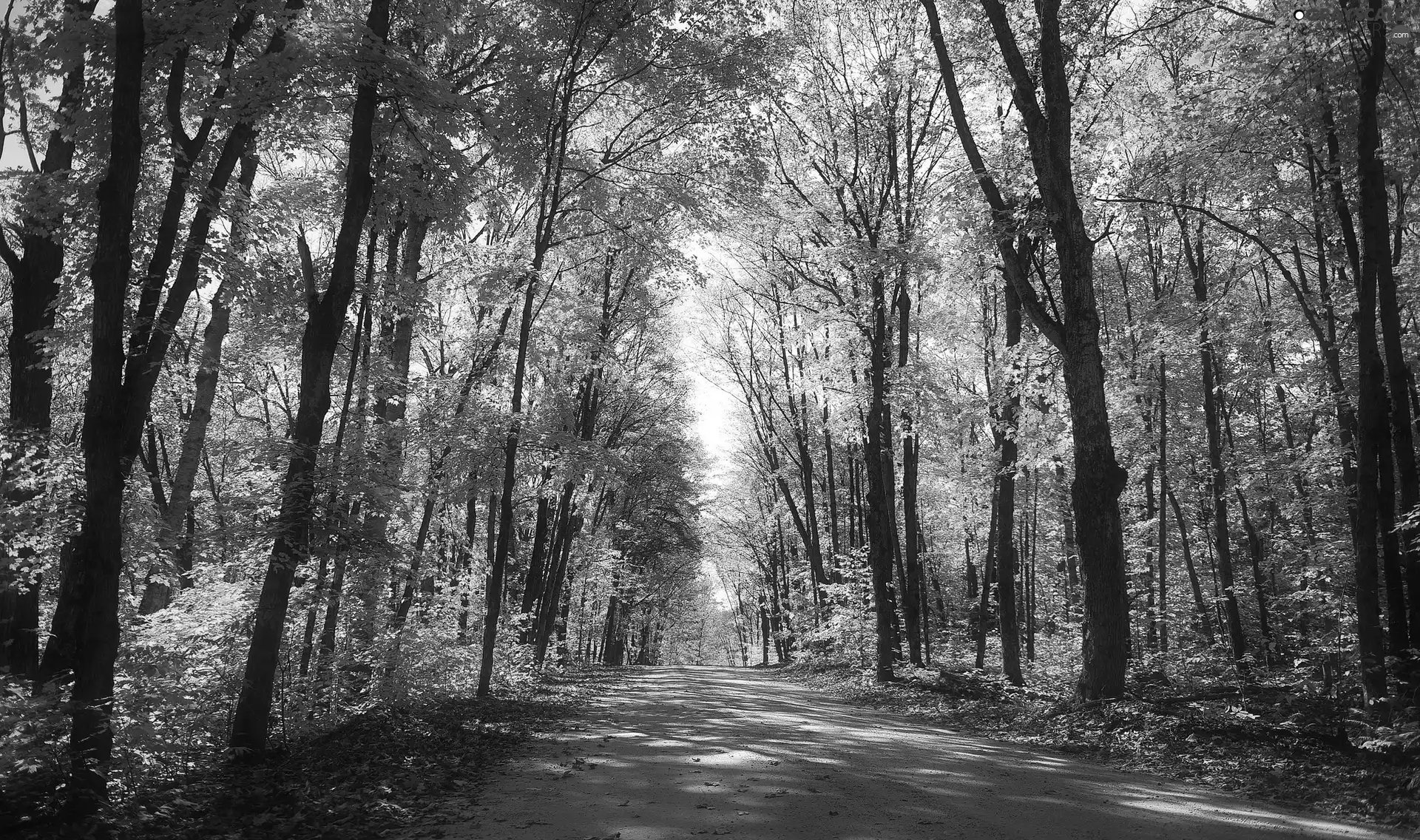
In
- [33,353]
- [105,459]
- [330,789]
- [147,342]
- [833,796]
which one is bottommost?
[330,789]

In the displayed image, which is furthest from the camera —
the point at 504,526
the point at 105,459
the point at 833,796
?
the point at 504,526

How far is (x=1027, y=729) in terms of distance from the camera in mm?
9938

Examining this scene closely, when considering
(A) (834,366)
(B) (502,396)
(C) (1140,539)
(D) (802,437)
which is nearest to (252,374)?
(B) (502,396)

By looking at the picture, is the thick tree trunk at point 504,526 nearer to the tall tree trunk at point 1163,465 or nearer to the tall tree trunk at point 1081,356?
the tall tree trunk at point 1081,356

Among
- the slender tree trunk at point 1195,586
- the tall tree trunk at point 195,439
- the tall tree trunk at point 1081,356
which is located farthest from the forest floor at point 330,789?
the slender tree trunk at point 1195,586

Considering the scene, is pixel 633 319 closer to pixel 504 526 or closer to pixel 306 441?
pixel 504 526

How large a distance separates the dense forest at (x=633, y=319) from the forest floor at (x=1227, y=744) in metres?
0.77

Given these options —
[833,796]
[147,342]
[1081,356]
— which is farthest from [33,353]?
[1081,356]

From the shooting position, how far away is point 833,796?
6145mm

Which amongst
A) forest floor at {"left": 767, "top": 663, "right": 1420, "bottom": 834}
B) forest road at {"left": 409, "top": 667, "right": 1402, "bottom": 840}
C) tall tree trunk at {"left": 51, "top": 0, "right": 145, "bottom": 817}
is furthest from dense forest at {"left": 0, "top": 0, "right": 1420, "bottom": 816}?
forest road at {"left": 409, "top": 667, "right": 1402, "bottom": 840}

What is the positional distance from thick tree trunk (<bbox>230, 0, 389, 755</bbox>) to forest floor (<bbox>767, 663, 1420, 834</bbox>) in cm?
854

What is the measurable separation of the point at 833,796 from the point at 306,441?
249 inches

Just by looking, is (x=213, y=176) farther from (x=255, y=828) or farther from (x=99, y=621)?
(x=255, y=828)

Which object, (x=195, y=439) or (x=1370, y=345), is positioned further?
(x=195, y=439)
